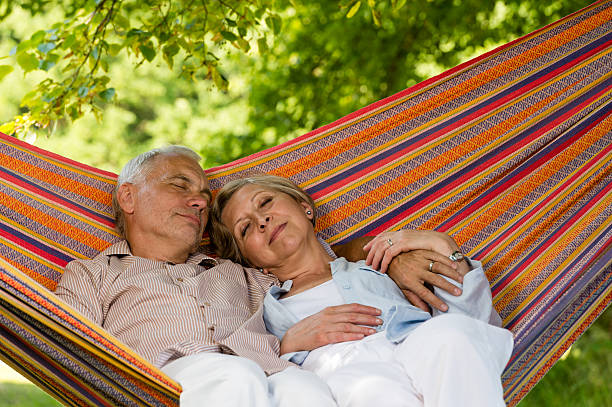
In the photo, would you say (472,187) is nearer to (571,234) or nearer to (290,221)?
(571,234)

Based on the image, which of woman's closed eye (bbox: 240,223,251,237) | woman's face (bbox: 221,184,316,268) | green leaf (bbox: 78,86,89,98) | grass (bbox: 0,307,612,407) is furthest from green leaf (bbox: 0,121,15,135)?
grass (bbox: 0,307,612,407)

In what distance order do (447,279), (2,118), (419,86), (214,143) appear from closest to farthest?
(447,279) → (419,86) → (214,143) → (2,118)

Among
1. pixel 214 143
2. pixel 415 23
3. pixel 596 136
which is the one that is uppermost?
pixel 415 23

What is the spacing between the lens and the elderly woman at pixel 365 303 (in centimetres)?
161

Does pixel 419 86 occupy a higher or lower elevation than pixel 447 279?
higher

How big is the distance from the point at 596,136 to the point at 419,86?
725 mm

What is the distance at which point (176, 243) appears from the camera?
2514mm

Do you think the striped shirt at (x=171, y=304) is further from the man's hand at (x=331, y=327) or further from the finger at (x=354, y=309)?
the finger at (x=354, y=309)

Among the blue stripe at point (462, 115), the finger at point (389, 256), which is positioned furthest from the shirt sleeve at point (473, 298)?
the blue stripe at point (462, 115)

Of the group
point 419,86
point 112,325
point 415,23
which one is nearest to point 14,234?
point 112,325

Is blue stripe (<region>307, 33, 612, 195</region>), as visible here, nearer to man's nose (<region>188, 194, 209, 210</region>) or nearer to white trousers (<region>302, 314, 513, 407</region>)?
man's nose (<region>188, 194, 209, 210</region>)

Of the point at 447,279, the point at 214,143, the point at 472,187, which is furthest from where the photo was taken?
the point at 214,143

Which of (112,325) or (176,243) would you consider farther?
(176,243)

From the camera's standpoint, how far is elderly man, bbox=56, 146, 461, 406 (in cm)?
166
